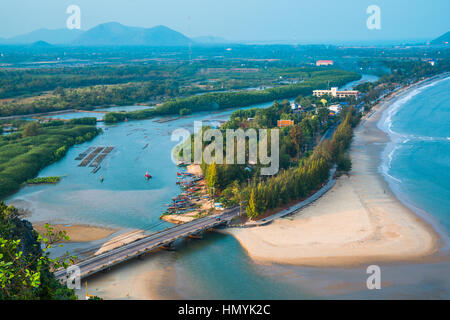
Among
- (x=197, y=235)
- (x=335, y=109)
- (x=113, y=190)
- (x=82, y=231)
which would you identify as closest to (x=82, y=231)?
(x=82, y=231)

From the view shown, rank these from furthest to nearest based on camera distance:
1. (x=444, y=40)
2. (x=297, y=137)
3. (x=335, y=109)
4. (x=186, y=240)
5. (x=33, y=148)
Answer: (x=444, y=40) → (x=335, y=109) → (x=33, y=148) → (x=297, y=137) → (x=186, y=240)

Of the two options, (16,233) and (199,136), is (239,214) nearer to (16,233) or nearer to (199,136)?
(16,233)

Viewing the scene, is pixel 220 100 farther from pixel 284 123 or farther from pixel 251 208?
pixel 251 208

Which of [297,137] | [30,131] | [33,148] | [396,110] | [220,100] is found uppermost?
[220,100]

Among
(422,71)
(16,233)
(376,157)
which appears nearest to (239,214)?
(16,233)

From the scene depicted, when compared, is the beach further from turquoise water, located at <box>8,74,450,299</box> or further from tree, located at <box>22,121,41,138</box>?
tree, located at <box>22,121,41,138</box>

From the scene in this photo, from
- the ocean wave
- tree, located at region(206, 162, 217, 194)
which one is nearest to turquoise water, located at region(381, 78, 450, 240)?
the ocean wave
